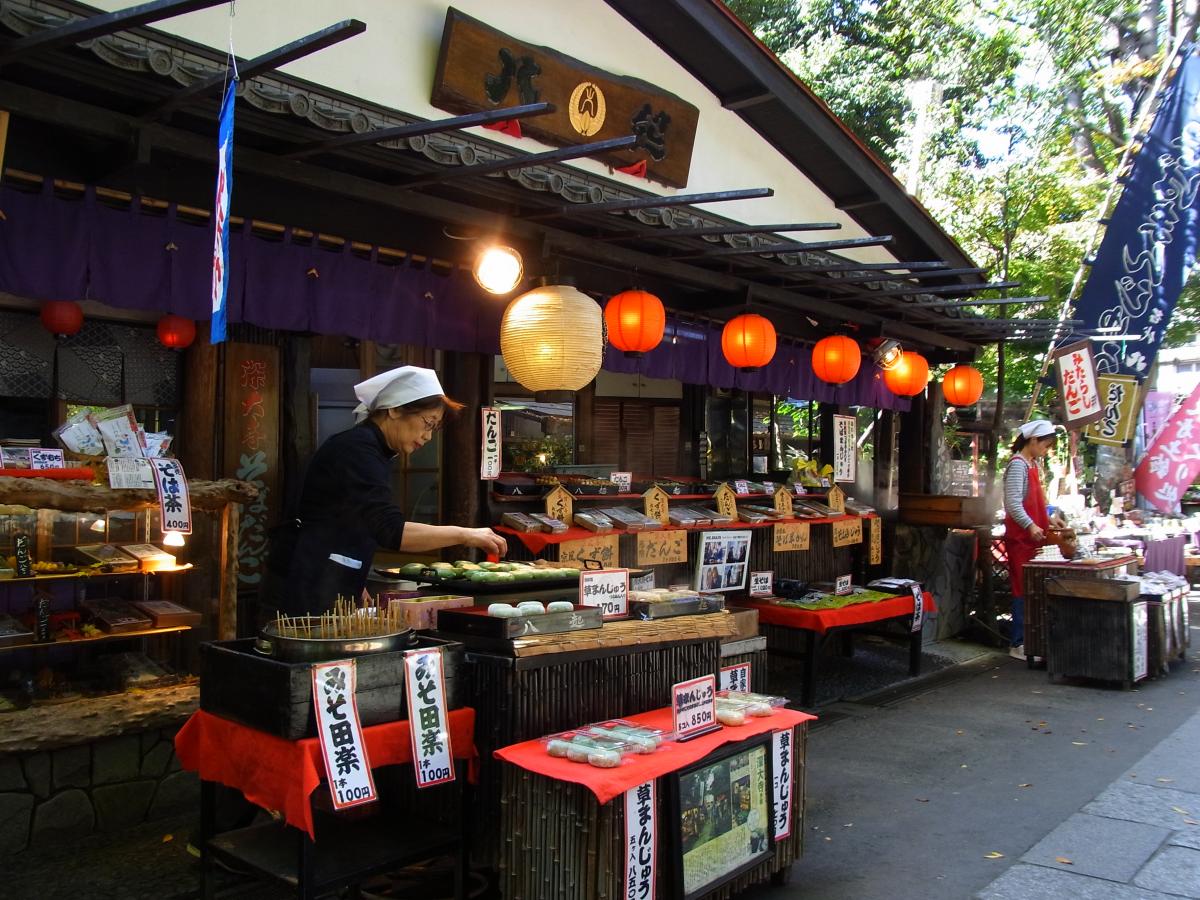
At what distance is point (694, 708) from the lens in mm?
4785

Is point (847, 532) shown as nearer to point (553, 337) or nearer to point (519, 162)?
point (553, 337)

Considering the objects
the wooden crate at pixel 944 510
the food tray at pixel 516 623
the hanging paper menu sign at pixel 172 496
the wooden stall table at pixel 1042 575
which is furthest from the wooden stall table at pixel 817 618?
the hanging paper menu sign at pixel 172 496

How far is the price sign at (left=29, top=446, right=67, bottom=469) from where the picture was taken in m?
6.40

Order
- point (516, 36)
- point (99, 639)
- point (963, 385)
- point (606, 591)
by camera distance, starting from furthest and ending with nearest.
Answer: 1. point (963, 385)
2. point (516, 36)
3. point (99, 639)
4. point (606, 591)

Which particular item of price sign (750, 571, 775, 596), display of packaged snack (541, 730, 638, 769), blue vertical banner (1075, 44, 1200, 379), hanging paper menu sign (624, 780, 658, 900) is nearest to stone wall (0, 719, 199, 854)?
display of packaged snack (541, 730, 638, 769)

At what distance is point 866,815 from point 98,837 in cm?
513

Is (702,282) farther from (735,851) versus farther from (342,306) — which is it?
(735,851)

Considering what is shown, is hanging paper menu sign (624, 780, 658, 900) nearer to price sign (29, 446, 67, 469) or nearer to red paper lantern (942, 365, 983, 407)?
price sign (29, 446, 67, 469)

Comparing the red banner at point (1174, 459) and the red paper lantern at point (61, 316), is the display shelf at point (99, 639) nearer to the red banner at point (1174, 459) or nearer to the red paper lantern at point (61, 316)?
the red paper lantern at point (61, 316)

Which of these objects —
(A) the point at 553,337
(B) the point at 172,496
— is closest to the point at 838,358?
(A) the point at 553,337

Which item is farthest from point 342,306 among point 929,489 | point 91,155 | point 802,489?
point 929,489

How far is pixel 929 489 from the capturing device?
1456 centimetres

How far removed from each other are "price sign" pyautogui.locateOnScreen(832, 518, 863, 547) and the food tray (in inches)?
295

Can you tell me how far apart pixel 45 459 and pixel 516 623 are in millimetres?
4035
